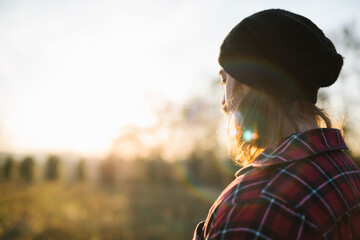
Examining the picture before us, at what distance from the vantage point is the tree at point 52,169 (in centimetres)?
2248

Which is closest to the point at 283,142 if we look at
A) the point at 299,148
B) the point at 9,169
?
the point at 299,148

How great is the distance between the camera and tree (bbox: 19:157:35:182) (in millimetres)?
20750

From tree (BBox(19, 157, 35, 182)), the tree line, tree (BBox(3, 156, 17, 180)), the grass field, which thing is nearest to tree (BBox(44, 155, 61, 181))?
the tree line

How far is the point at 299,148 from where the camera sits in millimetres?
996

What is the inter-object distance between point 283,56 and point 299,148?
0.39 meters

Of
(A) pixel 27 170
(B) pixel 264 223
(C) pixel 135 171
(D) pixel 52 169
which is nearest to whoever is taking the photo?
(B) pixel 264 223

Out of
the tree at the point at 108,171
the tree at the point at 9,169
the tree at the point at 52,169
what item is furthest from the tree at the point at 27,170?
the tree at the point at 108,171

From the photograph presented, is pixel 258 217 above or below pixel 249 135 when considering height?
below

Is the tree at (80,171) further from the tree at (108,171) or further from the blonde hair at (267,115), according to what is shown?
the blonde hair at (267,115)

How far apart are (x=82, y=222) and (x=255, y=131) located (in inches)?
296

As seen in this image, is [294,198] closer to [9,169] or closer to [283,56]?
[283,56]

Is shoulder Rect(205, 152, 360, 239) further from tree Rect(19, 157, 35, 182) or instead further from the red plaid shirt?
tree Rect(19, 157, 35, 182)

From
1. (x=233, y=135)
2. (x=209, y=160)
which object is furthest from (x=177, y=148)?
(x=233, y=135)

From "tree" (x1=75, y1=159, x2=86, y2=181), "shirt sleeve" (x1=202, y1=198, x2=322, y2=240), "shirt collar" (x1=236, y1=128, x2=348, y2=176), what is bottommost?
"tree" (x1=75, y1=159, x2=86, y2=181)
